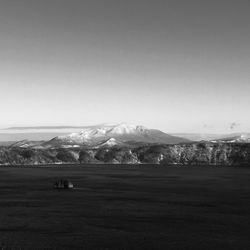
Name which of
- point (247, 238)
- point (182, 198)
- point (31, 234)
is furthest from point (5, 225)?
point (182, 198)

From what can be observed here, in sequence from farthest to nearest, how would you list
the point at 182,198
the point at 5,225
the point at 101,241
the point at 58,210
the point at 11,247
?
1. the point at 182,198
2. the point at 58,210
3. the point at 5,225
4. the point at 101,241
5. the point at 11,247

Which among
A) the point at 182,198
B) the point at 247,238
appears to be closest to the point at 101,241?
the point at 247,238

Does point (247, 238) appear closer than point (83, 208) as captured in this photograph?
Yes

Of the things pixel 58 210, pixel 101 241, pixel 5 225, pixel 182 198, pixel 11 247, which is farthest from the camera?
pixel 182 198

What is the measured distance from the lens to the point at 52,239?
10662 cm

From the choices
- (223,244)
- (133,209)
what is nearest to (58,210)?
(133,209)

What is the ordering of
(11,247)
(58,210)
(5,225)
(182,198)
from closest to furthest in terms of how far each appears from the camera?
(11,247), (5,225), (58,210), (182,198)

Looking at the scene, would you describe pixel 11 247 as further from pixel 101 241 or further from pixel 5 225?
pixel 5 225

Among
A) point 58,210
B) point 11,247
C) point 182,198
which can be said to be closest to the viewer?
point 11,247

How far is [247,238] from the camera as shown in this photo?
4274 inches

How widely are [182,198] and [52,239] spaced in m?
93.0

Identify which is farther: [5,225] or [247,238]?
[5,225]

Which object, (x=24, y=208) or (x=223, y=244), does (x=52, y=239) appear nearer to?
(x=223, y=244)

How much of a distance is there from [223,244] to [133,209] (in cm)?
5631
